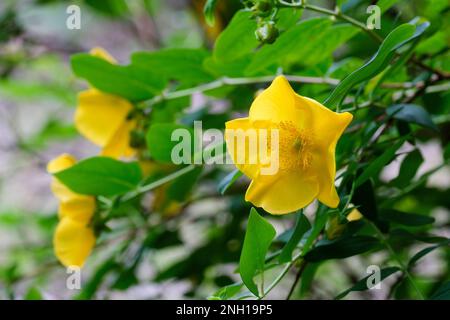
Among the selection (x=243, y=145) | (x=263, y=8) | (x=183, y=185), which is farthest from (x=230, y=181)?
(x=183, y=185)

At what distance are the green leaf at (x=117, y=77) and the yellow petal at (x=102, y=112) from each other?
0.03 meters

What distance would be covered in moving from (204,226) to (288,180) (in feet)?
2.29

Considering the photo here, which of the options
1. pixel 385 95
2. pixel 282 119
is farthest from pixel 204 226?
pixel 282 119

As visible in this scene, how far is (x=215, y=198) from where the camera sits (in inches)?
44.8

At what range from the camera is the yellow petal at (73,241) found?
0.74 meters

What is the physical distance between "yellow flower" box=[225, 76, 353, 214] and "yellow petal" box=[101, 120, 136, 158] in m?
0.30

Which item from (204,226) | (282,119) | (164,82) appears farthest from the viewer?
(204,226)

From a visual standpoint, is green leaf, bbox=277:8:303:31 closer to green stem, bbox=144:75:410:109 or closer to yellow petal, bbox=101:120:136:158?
green stem, bbox=144:75:410:109

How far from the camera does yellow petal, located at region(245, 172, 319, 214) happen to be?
20.1 inches

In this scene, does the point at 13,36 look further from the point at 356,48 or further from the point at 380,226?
the point at 380,226

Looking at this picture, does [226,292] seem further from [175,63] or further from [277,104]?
[175,63]

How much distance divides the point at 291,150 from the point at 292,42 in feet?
0.45

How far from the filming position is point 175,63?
760 mm
